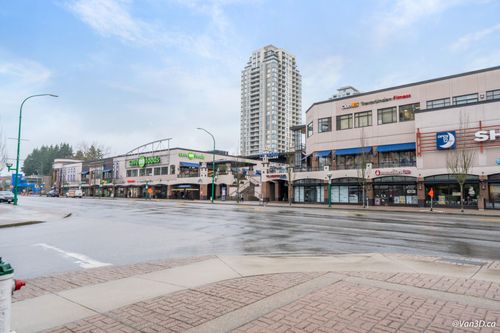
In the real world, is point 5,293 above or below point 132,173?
below

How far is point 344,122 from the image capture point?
1895 inches

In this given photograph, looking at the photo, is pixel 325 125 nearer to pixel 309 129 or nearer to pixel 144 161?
pixel 309 129

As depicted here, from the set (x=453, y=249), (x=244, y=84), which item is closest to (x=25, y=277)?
(x=453, y=249)

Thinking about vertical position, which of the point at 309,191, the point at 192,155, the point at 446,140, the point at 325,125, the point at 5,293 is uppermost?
the point at 325,125

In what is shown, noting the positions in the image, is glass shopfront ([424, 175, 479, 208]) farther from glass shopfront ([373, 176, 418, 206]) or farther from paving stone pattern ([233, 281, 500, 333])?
paving stone pattern ([233, 281, 500, 333])

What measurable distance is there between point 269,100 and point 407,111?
401 ft

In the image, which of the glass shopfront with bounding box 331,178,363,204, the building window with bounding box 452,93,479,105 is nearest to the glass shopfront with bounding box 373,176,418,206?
the glass shopfront with bounding box 331,178,363,204

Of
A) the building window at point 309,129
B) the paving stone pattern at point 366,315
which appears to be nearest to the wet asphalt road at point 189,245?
the paving stone pattern at point 366,315

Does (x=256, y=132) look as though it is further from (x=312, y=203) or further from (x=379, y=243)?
(x=379, y=243)

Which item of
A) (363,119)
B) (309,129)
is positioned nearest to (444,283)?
(363,119)

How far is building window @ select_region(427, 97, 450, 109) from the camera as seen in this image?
40344 mm

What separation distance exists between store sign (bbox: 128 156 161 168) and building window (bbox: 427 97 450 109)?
56.8 meters

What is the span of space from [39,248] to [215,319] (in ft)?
27.7

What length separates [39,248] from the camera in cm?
995
